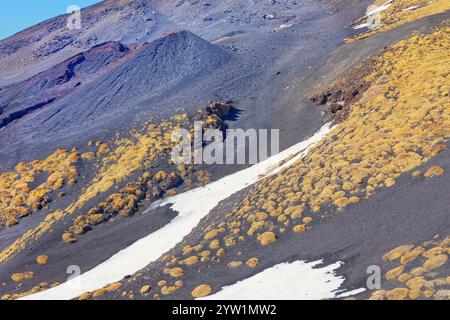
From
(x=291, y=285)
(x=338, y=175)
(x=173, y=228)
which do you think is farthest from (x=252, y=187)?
(x=291, y=285)

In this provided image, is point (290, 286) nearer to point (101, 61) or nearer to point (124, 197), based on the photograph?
point (124, 197)

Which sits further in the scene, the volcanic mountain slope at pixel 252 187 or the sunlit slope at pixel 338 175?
the sunlit slope at pixel 338 175

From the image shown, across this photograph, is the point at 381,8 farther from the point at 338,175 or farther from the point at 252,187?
the point at 338,175

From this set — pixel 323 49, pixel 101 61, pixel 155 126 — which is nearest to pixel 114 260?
pixel 155 126

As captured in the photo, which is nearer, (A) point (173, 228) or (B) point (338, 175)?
(B) point (338, 175)

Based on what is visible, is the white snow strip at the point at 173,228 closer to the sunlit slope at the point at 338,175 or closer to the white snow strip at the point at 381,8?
the sunlit slope at the point at 338,175

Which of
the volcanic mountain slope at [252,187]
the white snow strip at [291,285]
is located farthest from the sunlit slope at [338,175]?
the white snow strip at [291,285]
